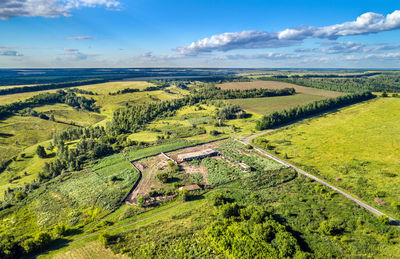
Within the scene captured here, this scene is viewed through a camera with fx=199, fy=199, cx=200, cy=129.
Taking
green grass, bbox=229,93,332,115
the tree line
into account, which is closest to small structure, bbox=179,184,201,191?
the tree line

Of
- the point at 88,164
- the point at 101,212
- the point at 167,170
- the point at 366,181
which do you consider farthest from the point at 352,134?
the point at 88,164

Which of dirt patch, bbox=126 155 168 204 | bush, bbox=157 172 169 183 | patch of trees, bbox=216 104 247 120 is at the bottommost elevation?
dirt patch, bbox=126 155 168 204

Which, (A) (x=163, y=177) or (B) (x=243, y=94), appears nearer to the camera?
(A) (x=163, y=177)

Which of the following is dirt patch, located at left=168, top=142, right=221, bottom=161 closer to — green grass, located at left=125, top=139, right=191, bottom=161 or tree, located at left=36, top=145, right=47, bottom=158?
green grass, located at left=125, top=139, right=191, bottom=161

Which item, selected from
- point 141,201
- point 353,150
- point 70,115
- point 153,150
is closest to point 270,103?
point 353,150

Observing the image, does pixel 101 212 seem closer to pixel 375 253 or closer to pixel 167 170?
pixel 167 170

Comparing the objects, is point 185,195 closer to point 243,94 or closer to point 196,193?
point 196,193
